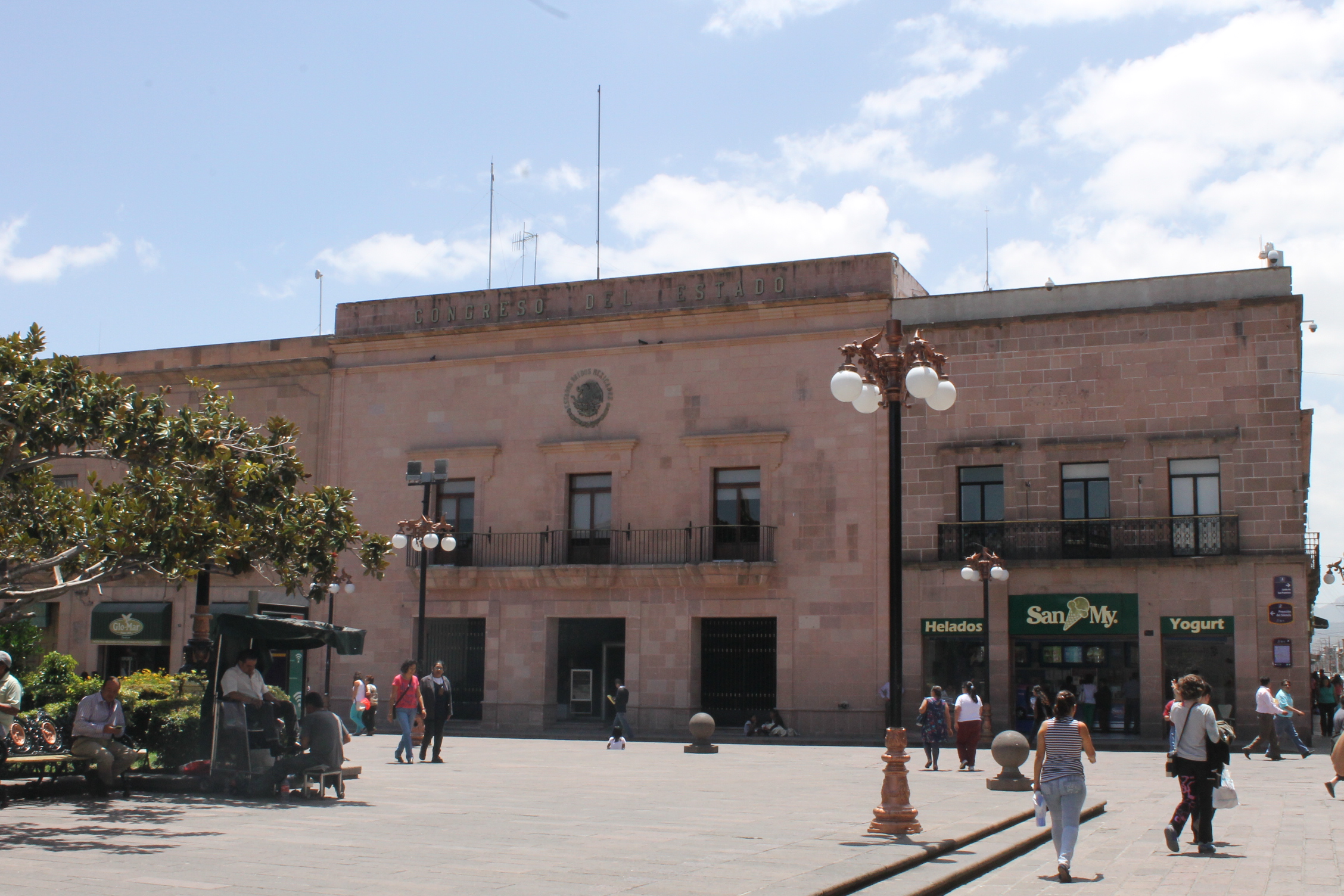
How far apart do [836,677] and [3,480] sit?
2067 centimetres

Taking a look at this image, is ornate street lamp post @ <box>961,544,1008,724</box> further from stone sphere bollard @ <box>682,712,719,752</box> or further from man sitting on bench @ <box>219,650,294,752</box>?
man sitting on bench @ <box>219,650,294,752</box>

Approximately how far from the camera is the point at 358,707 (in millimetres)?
29141

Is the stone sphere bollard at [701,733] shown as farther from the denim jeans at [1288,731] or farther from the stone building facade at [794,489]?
the denim jeans at [1288,731]

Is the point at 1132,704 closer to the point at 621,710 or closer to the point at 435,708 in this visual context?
the point at 621,710

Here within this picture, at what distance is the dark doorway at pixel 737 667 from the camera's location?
32156 millimetres

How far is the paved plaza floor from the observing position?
31.9 ft

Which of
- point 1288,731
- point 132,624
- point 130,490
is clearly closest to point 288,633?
point 130,490

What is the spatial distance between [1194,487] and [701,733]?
12551 millimetres

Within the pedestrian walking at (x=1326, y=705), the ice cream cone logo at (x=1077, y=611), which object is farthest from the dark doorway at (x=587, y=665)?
the pedestrian walking at (x=1326, y=705)

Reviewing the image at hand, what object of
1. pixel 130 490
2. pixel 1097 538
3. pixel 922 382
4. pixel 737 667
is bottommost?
pixel 737 667

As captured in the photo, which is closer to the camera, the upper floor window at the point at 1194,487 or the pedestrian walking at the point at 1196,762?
the pedestrian walking at the point at 1196,762

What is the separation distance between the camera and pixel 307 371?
37.2 metres

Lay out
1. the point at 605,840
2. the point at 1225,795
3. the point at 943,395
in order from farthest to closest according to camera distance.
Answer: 1. the point at 943,395
2. the point at 605,840
3. the point at 1225,795

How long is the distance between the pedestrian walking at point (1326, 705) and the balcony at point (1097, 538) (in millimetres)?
5656
